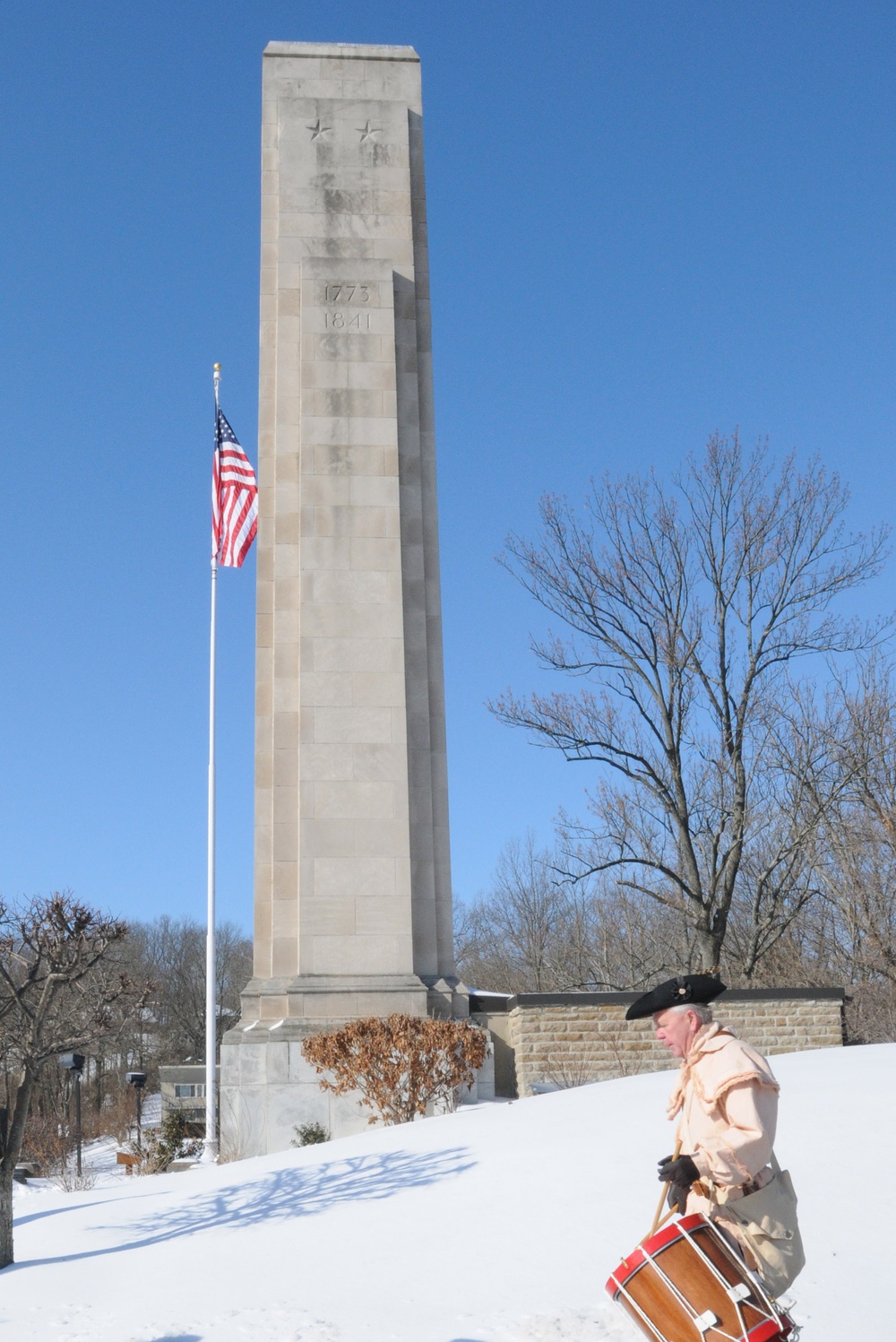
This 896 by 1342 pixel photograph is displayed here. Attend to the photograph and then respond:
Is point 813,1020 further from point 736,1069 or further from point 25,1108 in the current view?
point 736,1069

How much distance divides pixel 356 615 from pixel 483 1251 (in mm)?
11573

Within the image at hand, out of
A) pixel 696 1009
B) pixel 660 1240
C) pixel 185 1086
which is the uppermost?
pixel 696 1009

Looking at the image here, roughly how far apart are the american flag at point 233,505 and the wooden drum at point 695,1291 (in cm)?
1680

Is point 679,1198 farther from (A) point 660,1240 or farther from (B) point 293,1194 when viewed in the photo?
(B) point 293,1194

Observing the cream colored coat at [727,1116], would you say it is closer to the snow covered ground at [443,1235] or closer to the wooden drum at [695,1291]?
the wooden drum at [695,1291]

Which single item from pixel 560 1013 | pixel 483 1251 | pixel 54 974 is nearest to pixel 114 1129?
pixel 560 1013

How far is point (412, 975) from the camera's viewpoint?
17328 mm

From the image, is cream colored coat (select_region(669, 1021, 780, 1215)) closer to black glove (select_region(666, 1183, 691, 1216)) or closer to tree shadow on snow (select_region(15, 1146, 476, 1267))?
black glove (select_region(666, 1183, 691, 1216))

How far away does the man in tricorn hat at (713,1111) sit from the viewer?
4.33 meters

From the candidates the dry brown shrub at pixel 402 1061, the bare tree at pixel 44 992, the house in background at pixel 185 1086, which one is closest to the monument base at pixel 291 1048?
the dry brown shrub at pixel 402 1061

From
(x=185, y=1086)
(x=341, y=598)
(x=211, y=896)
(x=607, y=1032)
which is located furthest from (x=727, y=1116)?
(x=185, y=1086)

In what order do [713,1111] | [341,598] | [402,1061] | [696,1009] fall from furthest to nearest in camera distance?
[341,598]
[402,1061]
[696,1009]
[713,1111]

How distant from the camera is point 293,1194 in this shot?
10.2m

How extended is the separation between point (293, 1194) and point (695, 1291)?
21.5ft
